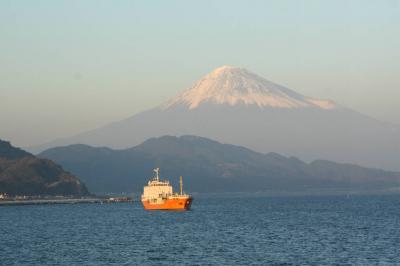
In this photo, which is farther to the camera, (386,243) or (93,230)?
(93,230)

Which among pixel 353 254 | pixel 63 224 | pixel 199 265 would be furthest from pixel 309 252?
pixel 63 224

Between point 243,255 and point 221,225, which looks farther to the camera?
point 221,225

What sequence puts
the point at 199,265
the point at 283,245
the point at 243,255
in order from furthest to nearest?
1. the point at 283,245
2. the point at 243,255
3. the point at 199,265

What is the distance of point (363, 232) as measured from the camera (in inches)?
5472

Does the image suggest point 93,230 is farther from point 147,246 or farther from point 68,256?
point 68,256

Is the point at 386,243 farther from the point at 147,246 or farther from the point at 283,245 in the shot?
the point at 147,246

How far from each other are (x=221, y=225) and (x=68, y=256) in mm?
60929

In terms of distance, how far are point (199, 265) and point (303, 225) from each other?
6816cm

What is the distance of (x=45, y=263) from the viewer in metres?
96.8

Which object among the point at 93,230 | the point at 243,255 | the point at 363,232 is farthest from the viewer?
the point at 93,230

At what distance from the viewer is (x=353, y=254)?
103 m

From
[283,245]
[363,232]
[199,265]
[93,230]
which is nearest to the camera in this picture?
[199,265]

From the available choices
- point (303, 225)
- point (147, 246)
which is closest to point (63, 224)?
point (303, 225)

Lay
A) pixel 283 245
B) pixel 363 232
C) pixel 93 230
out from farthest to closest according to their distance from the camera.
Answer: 1. pixel 93 230
2. pixel 363 232
3. pixel 283 245
